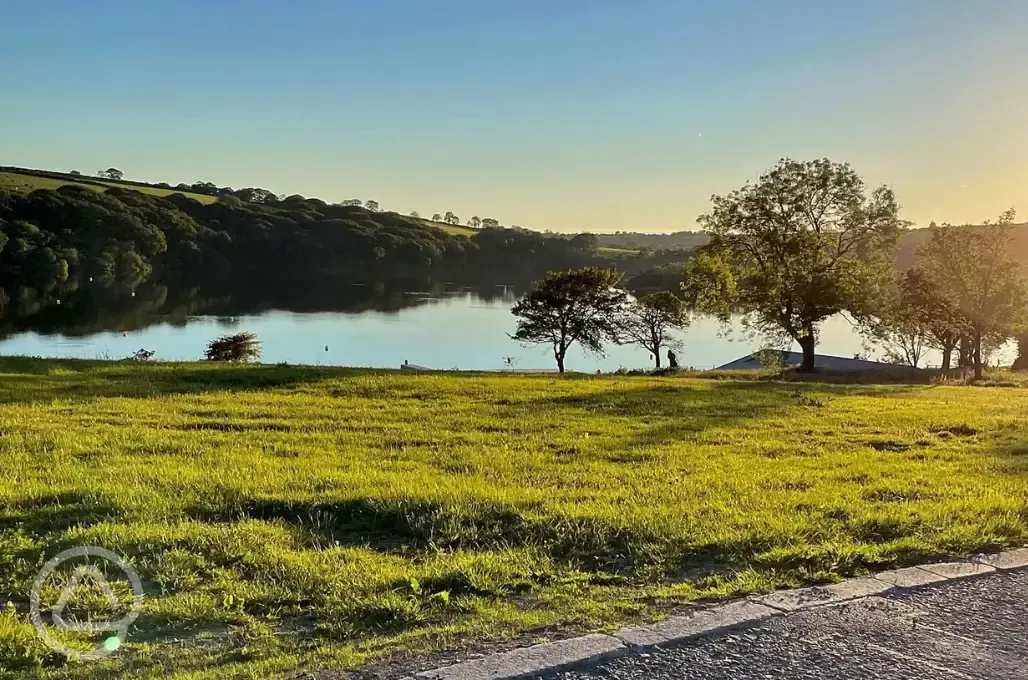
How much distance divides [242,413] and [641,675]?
29.7ft

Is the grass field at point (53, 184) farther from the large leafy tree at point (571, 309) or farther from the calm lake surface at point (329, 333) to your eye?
the large leafy tree at point (571, 309)

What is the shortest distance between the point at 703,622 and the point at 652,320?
5018 centimetres

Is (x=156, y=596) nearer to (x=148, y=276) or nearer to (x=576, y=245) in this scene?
(x=148, y=276)

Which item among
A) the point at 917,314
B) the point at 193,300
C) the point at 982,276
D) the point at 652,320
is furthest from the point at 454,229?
the point at 982,276

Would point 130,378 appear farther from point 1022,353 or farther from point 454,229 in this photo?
point 454,229

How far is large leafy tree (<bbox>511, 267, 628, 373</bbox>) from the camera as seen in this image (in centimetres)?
5006

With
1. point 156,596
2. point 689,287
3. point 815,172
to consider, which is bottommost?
point 156,596

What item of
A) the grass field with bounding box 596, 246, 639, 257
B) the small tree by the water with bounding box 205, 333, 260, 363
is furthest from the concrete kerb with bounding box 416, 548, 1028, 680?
the grass field with bounding box 596, 246, 639, 257

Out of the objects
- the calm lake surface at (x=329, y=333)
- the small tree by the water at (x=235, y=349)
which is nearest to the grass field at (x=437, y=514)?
the small tree by the water at (x=235, y=349)

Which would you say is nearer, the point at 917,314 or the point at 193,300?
the point at 917,314

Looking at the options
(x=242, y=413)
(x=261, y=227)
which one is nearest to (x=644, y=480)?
(x=242, y=413)

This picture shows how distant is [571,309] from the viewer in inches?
1982

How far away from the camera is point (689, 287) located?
107 ft

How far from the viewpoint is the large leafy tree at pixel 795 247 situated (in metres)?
30.6
